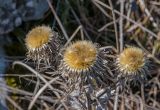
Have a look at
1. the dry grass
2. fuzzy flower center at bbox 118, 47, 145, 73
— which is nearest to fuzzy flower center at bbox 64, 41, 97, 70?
fuzzy flower center at bbox 118, 47, 145, 73

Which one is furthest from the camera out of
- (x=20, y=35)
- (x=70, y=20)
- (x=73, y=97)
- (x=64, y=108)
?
(x=70, y=20)

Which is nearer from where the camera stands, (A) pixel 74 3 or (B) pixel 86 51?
(B) pixel 86 51

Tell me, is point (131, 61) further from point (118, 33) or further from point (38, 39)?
point (118, 33)

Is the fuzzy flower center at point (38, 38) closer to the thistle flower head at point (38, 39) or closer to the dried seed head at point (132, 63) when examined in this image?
the thistle flower head at point (38, 39)

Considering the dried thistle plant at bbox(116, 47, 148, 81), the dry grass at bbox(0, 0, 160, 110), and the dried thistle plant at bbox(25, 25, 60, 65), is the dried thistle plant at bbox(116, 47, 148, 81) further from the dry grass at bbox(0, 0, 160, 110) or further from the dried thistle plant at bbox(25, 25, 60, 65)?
the dry grass at bbox(0, 0, 160, 110)

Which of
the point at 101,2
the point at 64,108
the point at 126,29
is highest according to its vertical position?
the point at 101,2

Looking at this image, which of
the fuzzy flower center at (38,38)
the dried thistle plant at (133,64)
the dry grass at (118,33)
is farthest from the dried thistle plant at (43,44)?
the dry grass at (118,33)

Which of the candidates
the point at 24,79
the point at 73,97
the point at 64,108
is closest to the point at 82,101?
the point at 73,97

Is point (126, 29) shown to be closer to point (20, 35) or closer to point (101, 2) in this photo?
point (101, 2)
